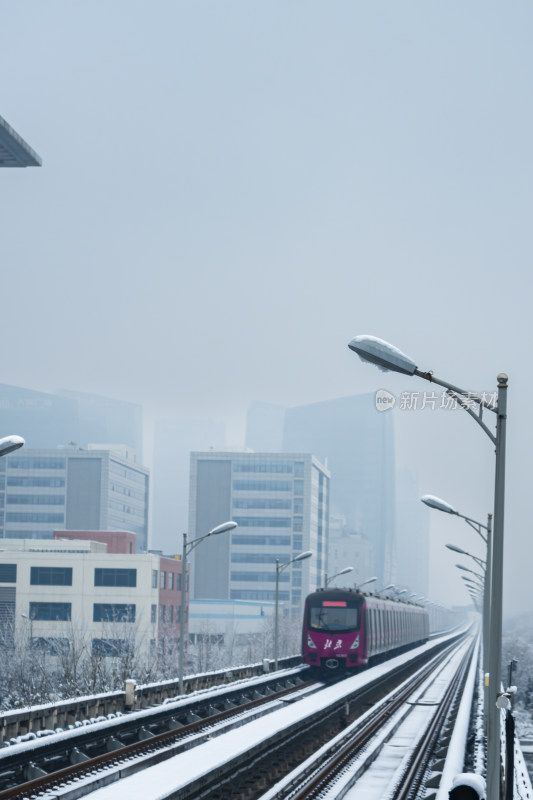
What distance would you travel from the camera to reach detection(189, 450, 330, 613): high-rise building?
615 ft

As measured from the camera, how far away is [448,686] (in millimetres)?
58531

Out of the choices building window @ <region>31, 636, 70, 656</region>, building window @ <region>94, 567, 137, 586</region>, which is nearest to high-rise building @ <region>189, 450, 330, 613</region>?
building window @ <region>94, 567, 137, 586</region>

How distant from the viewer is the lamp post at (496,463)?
49.8ft

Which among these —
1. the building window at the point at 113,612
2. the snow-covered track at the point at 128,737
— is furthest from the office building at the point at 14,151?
the snow-covered track at the point at 128,737

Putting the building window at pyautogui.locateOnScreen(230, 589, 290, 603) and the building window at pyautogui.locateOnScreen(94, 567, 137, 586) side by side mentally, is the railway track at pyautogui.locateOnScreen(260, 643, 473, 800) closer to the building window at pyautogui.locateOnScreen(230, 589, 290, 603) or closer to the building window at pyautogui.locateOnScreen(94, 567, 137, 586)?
the building window at pyautogui.locateOnScreen(94, 567, 137, 586)

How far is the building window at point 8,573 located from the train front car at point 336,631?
67626 millimetres

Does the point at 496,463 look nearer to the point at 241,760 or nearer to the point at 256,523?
the point at 241,760

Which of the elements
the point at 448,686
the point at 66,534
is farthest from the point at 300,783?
the point at 66,534

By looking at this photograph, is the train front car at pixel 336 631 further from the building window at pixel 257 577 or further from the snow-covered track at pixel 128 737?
the building window at pixel 257 577

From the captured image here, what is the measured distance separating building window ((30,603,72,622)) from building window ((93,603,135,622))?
9.63 ft

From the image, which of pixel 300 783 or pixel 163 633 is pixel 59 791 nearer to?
pixel 300 783

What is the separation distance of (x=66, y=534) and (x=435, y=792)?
388 ft

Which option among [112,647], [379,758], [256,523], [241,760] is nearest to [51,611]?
[112,647]

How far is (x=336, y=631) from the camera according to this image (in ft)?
172
